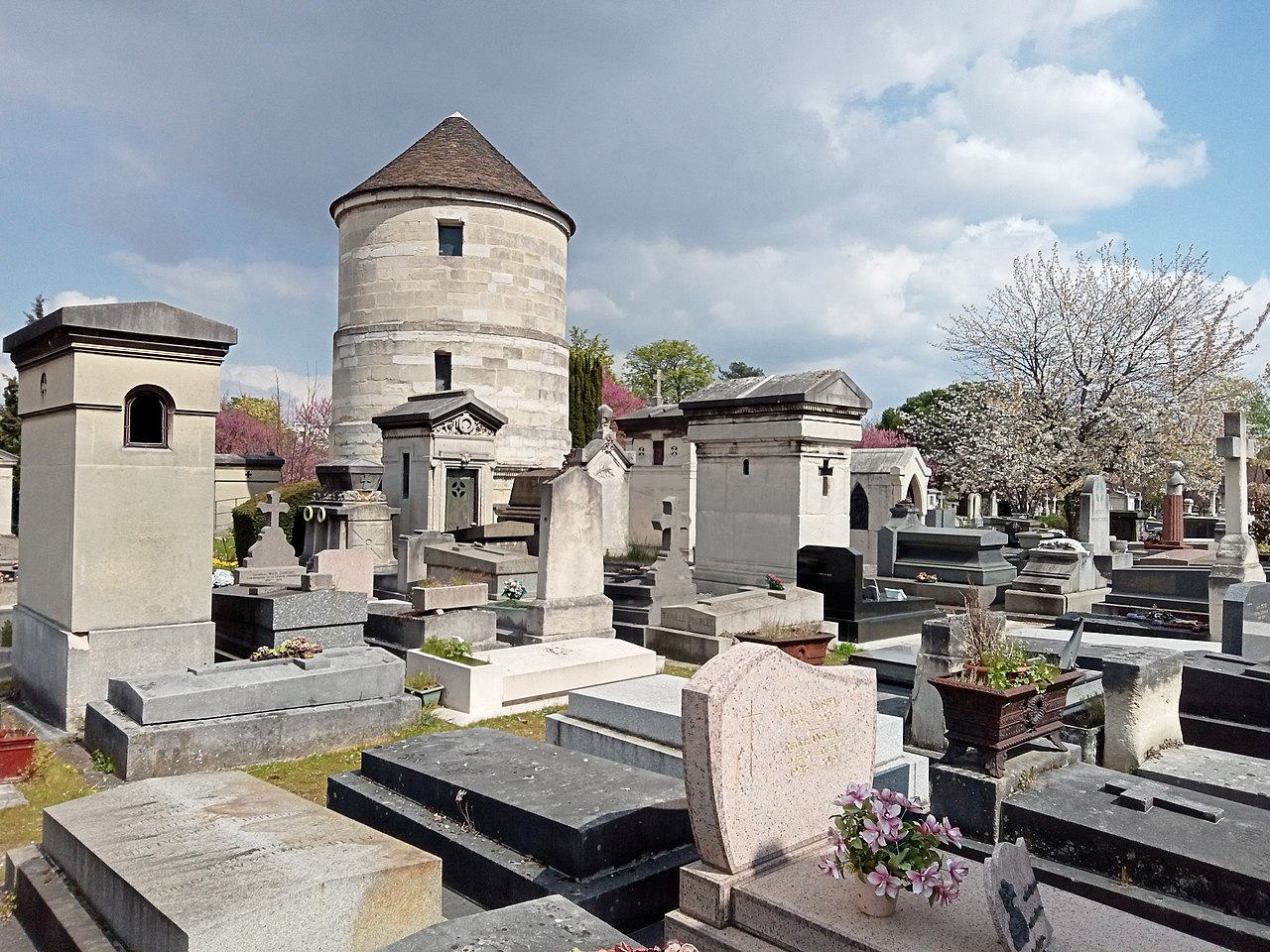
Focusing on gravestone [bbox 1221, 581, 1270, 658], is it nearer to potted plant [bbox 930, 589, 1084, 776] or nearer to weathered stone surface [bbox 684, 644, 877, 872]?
potted plant [bbox 930, 589, 1084, 776]

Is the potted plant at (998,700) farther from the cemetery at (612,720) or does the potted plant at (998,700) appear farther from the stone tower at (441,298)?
the stone tower at (441,298)

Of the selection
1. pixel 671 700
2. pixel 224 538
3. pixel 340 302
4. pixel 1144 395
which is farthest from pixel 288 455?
pixel 671 700

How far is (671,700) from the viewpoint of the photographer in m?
5.86

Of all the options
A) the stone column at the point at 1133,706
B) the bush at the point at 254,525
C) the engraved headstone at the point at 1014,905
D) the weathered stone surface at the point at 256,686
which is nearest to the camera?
the engraved headstone at the point at 1014,905

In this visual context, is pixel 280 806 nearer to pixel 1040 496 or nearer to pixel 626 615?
pixel 626 615

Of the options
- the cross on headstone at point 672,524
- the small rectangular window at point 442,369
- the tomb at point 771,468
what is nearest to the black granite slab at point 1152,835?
the tomb at point 771,468

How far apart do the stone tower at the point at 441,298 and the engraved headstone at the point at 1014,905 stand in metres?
21.4

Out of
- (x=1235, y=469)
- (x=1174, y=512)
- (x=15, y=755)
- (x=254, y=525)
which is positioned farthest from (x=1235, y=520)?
(x=254, y=525)

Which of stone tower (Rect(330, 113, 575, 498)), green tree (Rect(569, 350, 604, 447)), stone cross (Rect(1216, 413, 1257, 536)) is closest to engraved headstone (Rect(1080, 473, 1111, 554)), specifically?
stone cross (Rect(1216, 413, 1257, 536))

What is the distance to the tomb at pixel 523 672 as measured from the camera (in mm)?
7559

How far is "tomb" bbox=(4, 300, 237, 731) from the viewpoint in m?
6.87

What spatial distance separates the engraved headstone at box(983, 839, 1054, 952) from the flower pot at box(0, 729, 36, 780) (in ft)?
18.9

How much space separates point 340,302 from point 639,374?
40.1m

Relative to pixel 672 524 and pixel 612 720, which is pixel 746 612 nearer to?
pixel 612 720
